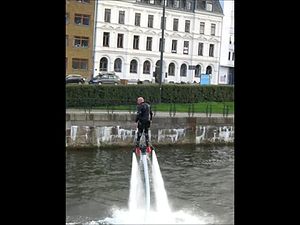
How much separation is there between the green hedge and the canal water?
2372 mm

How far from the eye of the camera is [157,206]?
9.37 metres

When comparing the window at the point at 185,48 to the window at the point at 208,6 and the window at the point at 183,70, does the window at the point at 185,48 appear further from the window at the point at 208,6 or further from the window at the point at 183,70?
the window at the point at 208,6

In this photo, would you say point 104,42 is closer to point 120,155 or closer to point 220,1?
point 220,1

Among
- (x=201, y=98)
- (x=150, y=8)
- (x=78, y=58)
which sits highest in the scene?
(x=150, y=8)

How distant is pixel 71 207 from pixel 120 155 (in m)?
4.54

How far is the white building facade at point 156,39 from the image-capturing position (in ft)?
84.5

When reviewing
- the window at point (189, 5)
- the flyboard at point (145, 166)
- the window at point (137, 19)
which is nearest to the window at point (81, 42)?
the window at point (137, 19)

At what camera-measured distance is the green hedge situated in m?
15.6

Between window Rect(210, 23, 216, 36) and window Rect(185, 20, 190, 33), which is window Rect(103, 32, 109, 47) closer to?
window Rect(185, 20, 190, 33)

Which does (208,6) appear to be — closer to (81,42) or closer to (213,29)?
(213,29)

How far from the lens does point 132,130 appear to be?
47.4 feet

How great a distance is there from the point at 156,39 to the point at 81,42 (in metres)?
4.73
